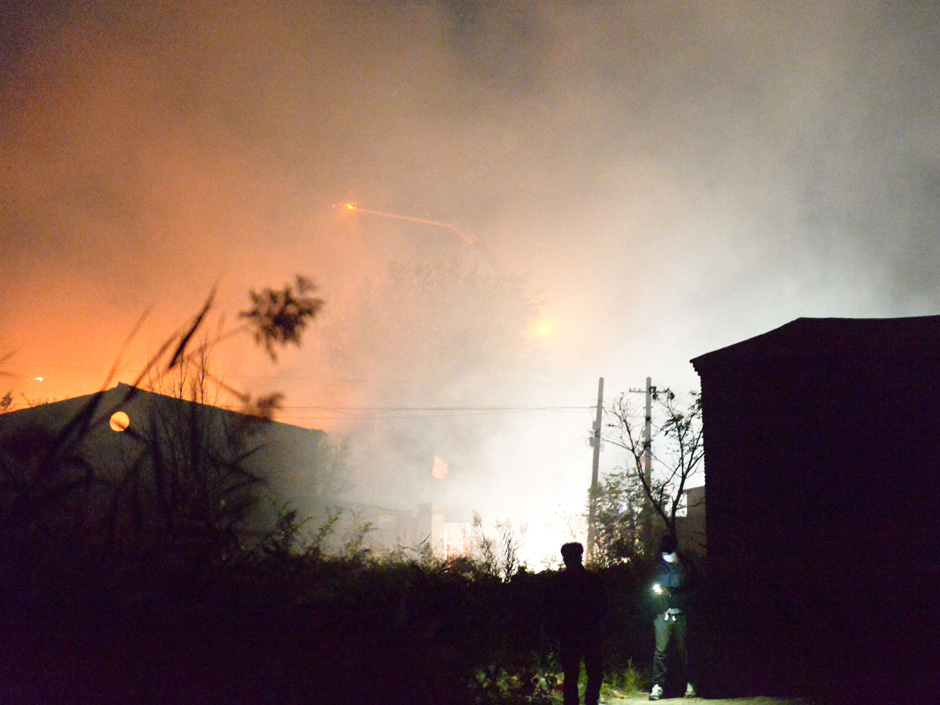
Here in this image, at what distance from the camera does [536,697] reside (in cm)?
621

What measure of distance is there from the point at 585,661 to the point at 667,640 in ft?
8.06

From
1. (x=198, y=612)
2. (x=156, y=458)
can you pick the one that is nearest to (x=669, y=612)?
(x=198, y=612)

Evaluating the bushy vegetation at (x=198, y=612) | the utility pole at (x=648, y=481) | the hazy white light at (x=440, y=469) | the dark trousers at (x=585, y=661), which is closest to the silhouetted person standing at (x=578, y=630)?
the dark trousers at (x=585, y=661)

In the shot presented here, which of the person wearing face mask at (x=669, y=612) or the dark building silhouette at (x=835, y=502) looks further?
the dark building silhouette at (x=835, y=502)

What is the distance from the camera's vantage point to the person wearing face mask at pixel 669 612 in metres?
7.17

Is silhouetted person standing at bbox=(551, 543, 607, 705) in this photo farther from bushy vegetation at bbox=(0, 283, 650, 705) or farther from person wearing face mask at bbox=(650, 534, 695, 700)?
person wearing face mask at bbox=(650, 534, 695, 700)

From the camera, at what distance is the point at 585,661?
17.5ft

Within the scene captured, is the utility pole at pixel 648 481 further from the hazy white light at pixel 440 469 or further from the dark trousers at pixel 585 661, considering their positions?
the hazy white light at pixel 440 469

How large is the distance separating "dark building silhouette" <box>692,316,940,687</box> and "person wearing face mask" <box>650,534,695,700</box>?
3545 millimetres

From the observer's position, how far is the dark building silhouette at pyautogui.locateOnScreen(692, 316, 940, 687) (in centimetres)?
1034

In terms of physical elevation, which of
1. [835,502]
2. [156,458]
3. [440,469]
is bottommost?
[156,458]

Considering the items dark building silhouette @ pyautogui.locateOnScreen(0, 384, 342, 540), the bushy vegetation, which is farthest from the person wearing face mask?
dark building silhouette @ pyautogui.locateOnScreen(0, 384, 342, 540)

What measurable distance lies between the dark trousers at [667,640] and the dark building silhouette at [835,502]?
346 centimetres

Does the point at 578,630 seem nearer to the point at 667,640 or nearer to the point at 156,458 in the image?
the point at 667,640
